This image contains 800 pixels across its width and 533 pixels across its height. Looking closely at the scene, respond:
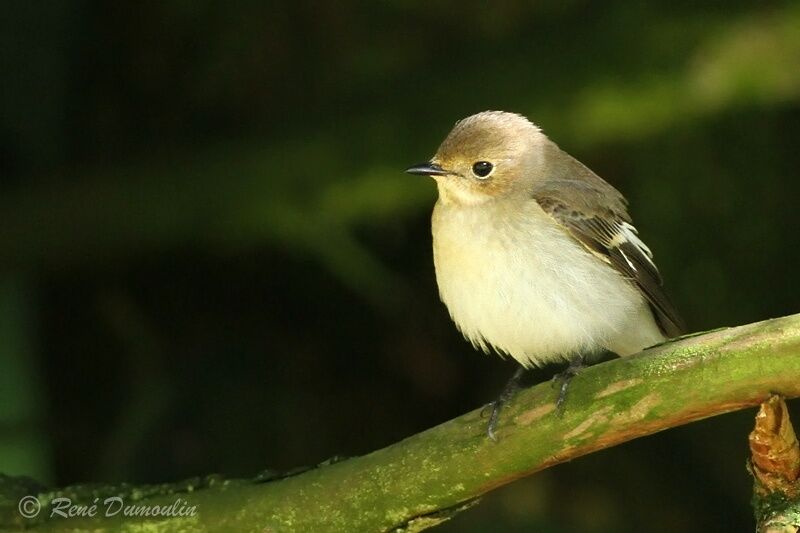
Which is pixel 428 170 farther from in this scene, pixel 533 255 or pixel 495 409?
pixel 495 409

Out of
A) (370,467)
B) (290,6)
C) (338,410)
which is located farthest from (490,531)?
(290,6)

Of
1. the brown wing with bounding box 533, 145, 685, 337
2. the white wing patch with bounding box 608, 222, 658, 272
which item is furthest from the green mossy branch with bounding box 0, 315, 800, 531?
the white wing patch with bounding box 608, 222, 658, 272

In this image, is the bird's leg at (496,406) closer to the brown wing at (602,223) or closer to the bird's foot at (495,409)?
the bird's foot at (495,409)

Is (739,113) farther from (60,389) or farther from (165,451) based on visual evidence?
(60,389)

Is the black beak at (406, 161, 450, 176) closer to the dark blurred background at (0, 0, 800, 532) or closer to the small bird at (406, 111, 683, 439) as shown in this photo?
the small bird at (406, 111, 683, 439)

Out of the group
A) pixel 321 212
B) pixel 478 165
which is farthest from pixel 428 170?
pixel 321 212
